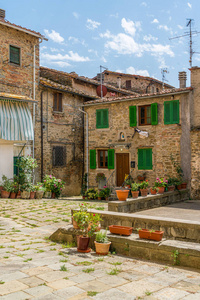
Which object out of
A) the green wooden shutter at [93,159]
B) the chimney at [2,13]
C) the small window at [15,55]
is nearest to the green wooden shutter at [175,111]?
the green wooden shutter at [93,159]

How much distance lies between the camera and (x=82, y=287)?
434 cm

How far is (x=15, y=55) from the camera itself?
53.7 feet

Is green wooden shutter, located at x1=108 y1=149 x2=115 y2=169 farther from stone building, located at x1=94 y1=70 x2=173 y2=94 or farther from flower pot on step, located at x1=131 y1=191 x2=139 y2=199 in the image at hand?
stone building, located at x1=94 y1=70 x2=173 y2=94

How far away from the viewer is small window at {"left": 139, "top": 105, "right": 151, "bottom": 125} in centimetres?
1735

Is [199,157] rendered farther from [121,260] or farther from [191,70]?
[121,260]

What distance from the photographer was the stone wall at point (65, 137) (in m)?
17.8

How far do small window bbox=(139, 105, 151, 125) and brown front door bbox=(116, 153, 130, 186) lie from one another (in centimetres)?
216

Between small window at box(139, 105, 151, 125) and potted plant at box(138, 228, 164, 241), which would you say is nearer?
potted plant at box(138, 228, 164, 241)

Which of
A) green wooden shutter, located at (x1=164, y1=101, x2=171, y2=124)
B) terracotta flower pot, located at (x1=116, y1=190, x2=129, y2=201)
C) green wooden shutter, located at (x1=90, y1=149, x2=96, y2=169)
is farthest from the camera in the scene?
green wooden shutter, located at (x1=90, y1=149, x2=96, y2=169)

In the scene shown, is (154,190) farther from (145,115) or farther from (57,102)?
(57,102)

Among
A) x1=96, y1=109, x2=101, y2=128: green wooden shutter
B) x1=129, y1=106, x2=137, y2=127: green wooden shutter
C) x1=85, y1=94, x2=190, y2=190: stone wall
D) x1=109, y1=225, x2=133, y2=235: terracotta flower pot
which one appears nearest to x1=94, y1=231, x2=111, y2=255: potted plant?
x1=109, y1=225, x2=133, y2=235: terracotta flower pot

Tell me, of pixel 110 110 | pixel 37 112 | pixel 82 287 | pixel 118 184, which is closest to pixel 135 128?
pixel 110 110

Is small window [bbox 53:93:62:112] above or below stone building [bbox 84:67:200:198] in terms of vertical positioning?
above

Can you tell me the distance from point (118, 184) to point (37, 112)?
6.29 meters
